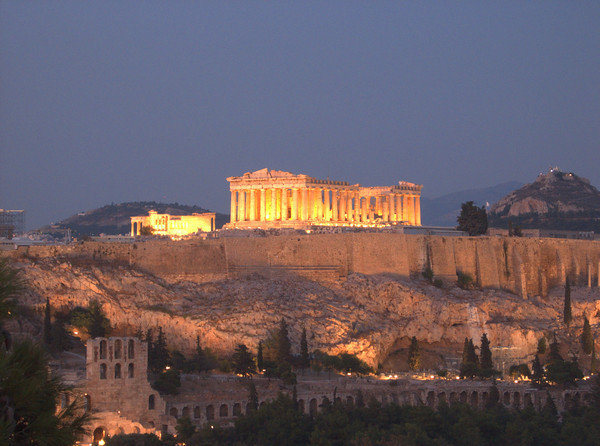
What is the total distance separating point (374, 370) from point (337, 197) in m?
21.4

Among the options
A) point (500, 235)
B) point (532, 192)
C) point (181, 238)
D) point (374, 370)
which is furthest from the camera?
point (532, 192)

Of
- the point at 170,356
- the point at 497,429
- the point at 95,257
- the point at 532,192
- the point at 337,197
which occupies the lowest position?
the point at 497,429

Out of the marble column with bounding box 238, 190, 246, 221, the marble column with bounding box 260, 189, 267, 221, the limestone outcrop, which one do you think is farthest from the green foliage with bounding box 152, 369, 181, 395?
the marble column with bounding box 238, 190, 246, 221

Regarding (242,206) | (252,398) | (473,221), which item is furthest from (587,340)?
(242,206)

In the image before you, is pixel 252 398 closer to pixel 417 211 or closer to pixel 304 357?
pixel 304 357

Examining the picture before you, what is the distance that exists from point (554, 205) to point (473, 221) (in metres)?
42.4

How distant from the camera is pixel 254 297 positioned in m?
51.2

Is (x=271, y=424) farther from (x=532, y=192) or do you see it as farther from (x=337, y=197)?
(x=532, y=192)

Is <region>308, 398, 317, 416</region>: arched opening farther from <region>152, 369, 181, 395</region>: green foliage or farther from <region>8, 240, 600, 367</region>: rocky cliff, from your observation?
<region>152, 369, 181, 395</region>: green foliage

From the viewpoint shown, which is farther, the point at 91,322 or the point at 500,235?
the point at 500,235

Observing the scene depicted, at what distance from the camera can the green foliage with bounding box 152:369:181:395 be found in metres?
40.0

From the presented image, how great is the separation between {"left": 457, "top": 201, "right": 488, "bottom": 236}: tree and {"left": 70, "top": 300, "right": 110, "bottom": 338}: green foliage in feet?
86.1

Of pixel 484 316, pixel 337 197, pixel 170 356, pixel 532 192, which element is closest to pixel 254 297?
pixel 170 356

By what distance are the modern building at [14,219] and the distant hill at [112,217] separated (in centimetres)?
1720
